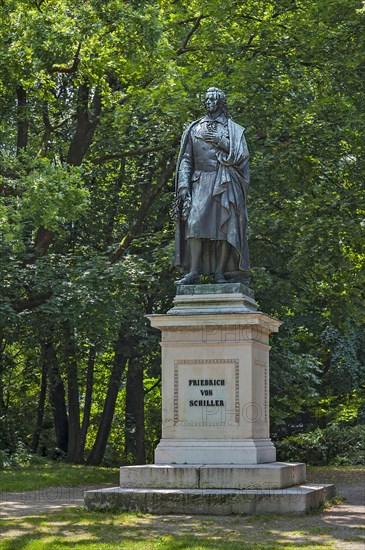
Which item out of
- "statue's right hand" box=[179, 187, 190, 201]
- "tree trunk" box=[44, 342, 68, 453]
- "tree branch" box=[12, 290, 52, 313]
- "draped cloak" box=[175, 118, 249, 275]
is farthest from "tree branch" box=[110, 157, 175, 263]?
"statue's right hand" box=[179, 187, 190, 201]

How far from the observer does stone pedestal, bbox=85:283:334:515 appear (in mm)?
13250

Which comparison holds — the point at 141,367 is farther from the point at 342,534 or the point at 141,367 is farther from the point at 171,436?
the point at 342,534

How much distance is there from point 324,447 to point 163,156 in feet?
32.8

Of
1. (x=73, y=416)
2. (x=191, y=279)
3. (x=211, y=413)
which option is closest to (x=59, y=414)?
(x=73, y=416)

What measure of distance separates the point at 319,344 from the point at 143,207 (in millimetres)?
10053

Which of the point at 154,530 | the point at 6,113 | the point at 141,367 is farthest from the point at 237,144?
the point at 141,367

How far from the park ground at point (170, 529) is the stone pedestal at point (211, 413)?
525 millimetres

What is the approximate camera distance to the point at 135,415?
103 ft

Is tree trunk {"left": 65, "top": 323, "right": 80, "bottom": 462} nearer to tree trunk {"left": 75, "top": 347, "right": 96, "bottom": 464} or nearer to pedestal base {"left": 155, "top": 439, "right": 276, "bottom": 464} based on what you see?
tree trunk {"left": 75, "top": 347, "right": 96, "bottom": 464}

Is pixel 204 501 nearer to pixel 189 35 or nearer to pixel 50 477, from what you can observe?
pixel 50 477

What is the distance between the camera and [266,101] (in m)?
25.0

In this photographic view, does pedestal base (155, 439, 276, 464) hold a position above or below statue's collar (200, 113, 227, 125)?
below

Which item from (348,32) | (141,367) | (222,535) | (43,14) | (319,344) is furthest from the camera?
(319,344)

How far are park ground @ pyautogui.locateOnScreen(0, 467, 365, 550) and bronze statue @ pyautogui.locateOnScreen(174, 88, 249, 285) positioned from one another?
3.49 m
